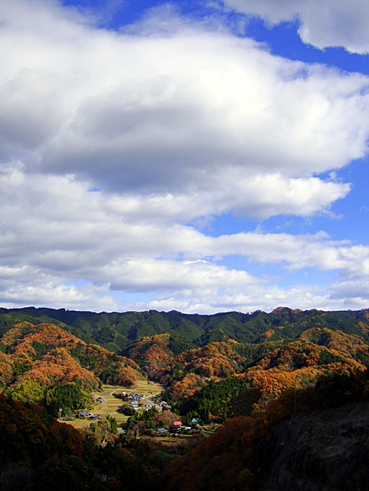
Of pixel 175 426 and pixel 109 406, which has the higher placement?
pixel 175 426

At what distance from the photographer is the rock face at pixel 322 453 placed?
29.9 m

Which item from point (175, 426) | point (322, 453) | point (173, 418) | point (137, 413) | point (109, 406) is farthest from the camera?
point (109, 406)

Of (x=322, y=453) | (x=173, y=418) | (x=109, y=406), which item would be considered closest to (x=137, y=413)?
(x=173, y=418)

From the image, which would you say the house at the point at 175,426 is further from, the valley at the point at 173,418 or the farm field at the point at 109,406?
the farm field at the point at 109,406

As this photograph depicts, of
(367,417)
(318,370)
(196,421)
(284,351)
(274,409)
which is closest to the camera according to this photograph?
(367,417)

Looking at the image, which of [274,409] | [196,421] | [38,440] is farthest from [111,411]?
[274,409]

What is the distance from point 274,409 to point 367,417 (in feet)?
70.5

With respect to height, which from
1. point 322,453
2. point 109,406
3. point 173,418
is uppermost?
point 322,453

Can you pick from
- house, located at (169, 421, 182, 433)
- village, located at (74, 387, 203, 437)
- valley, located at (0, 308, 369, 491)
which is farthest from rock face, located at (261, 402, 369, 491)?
house, located at (169, 421, 182, 433)

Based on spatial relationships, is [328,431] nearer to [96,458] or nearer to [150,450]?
[96,458]

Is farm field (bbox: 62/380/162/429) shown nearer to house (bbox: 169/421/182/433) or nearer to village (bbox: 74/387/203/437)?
village (bbox: 74/387/203/437)

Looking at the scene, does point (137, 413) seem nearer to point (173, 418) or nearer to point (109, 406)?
point (173, 418)

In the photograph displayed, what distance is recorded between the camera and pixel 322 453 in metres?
33.1

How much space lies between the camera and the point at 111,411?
143750 mm
